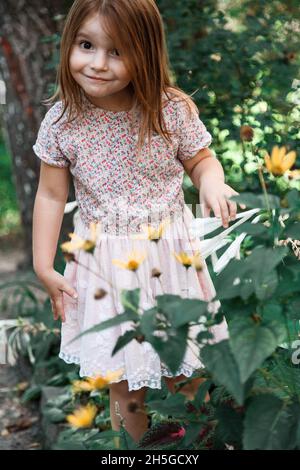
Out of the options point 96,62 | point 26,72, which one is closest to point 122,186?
point 96,62

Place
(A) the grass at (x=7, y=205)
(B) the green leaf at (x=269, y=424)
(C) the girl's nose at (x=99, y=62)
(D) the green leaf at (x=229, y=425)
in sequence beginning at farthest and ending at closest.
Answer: (A) the grass at (x=7, y=205), (C) the girl's nose at (x=99, y=62), (D) the green leaf at (x=229, y=425), (B) the green leaf at (x=269, y=424)

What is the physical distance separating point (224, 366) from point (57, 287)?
846mm

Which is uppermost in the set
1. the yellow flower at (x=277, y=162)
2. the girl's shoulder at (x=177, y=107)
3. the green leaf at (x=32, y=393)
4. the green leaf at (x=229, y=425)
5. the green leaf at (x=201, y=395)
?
the yellow flower at (x=277, y=162)

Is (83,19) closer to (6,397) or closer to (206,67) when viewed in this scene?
(206,67)

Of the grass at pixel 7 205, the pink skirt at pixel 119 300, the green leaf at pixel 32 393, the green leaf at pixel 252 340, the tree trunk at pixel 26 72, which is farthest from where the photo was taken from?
the grass at pixel 7 205

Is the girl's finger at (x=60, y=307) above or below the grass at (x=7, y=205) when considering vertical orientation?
above

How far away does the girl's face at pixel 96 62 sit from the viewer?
1.79 metres

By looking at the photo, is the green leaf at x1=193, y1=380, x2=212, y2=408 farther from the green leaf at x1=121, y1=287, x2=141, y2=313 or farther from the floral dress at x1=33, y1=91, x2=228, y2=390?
the floral dress at x1=33, y1=91, x2=228, y2=390

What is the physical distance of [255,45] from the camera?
303 centimetres

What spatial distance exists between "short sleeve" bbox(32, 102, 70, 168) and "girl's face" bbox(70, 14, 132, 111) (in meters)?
0.14

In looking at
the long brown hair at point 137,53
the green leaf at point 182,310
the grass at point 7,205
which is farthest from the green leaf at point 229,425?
the grass at point 7,205

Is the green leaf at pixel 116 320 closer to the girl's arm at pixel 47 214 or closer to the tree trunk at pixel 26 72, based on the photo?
the girl's arm at pixel 47 214

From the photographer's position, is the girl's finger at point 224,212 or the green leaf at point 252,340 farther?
the girl's finger at point 224,212
